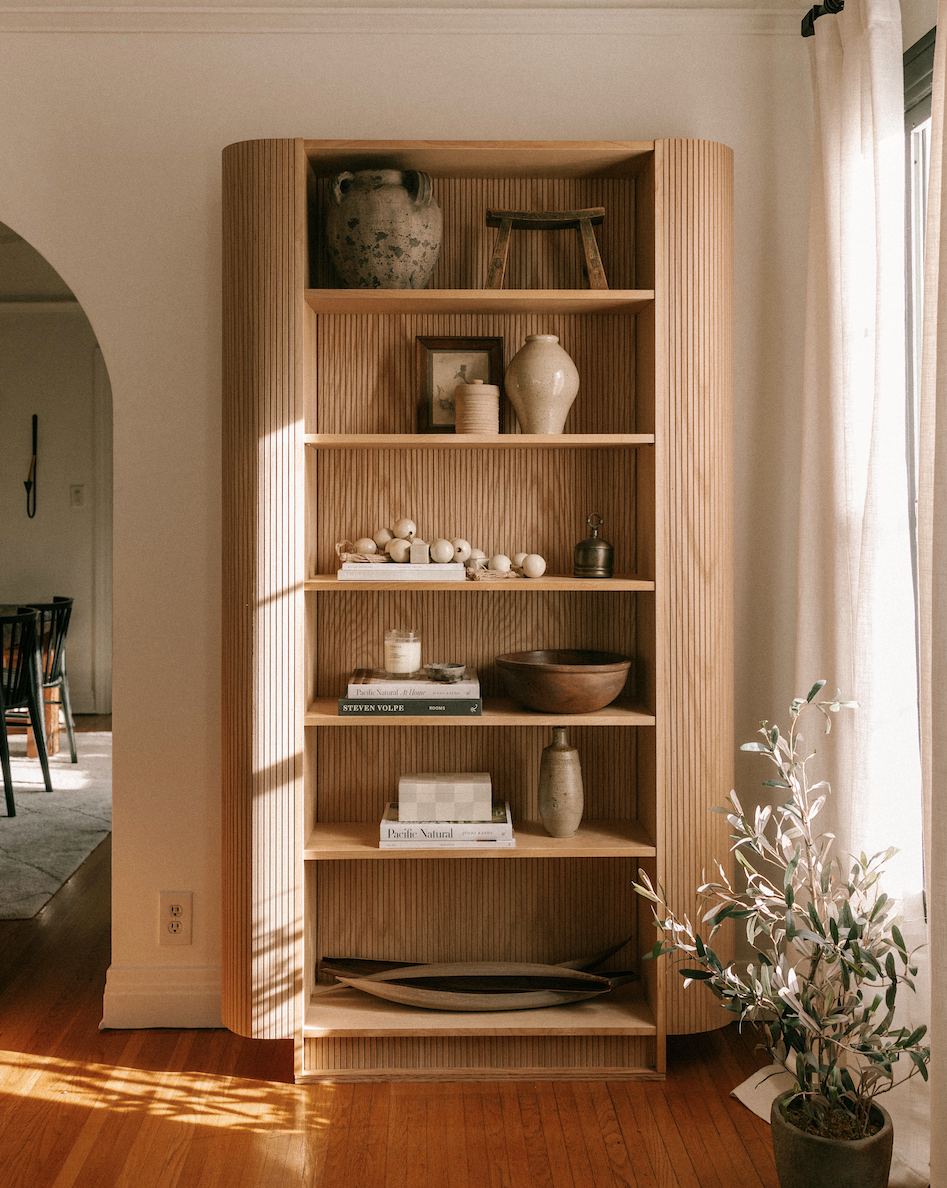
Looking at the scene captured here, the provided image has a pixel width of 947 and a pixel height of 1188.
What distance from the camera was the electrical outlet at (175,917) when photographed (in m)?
2.47

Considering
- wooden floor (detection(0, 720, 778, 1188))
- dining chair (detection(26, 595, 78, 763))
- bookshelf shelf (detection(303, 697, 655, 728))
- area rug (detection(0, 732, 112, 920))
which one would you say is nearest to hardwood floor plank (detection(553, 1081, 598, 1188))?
wooden floor (detection(0, 720, 778, 1188))

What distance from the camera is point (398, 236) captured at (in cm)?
217

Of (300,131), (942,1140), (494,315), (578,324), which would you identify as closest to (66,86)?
(300,131)

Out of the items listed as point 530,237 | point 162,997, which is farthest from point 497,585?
point 162,997

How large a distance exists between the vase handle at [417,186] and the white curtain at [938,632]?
109 cm

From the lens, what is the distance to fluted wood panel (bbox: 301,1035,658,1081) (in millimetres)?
2207

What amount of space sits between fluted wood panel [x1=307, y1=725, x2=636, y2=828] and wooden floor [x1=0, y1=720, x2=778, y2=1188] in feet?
2.06

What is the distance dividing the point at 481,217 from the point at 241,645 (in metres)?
1.25

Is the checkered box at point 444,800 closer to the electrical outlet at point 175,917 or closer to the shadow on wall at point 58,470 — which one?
the electrical outlet at point 175,917

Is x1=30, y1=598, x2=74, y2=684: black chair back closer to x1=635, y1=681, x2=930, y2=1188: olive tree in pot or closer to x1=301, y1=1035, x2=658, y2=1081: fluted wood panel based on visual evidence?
x1=301, y1=1035, x2=658, y2=1081: fluted wood panel

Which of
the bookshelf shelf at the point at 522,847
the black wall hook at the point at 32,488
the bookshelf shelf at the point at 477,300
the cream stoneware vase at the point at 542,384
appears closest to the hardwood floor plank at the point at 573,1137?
the bookshelf shelf at the point at 522,847

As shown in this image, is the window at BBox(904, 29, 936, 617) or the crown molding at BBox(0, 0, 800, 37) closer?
the window at BBox(904, 29, 936, 617)

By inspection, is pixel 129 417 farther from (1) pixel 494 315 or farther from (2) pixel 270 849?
(2) pixel 270 849

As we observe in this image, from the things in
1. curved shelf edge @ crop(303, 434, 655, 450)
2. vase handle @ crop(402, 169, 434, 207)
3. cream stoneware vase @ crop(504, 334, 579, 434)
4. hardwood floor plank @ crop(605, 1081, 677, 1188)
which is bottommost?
hardwood floor plank @ crop(605, 1081, 677, 1188)
